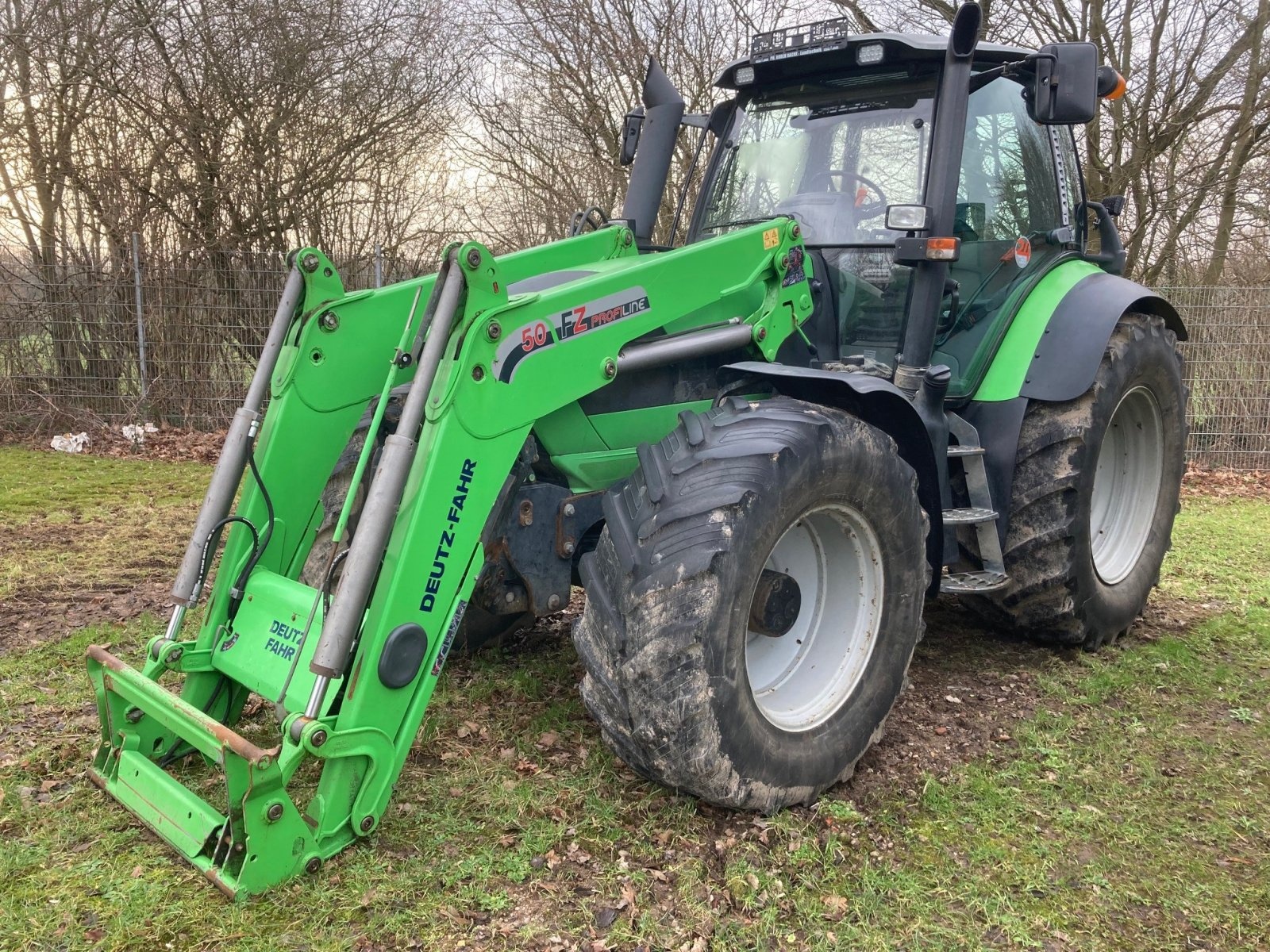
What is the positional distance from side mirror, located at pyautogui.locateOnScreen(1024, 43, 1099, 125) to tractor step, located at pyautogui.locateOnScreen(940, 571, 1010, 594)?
67.7 inches

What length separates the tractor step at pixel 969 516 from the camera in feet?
12.3

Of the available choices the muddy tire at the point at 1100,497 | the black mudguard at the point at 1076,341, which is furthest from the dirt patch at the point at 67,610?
the black mudguard at the point at 1076,341

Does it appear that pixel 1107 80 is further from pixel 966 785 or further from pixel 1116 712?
pixel 966 785

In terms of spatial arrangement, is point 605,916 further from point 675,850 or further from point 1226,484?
point 1226,484

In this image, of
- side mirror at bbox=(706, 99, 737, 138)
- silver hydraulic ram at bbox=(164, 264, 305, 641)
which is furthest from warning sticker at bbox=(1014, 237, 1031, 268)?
silver hydraulic ram at bbox=(164, 264, 305, 641)

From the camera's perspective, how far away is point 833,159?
13.4ft

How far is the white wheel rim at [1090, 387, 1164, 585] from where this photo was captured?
4.86 m

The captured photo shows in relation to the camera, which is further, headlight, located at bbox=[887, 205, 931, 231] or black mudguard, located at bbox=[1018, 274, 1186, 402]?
black mudguard, located at bbox=[1018, 274, 1186, 402]

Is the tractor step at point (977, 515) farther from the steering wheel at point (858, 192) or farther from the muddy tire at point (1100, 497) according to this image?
the steering wheel at point (858, 192)

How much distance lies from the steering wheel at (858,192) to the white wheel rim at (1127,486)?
5.92 ft

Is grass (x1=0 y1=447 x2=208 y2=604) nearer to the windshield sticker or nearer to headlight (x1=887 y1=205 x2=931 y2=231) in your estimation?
the windshield sticker

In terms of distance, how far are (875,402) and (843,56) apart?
1.54 m

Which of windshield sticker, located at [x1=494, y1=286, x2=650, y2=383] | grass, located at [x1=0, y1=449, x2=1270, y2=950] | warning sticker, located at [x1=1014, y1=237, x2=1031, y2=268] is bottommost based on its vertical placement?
grass, located at [x1=0, y1=449, x2=1270, y2=950]

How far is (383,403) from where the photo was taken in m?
2.80
